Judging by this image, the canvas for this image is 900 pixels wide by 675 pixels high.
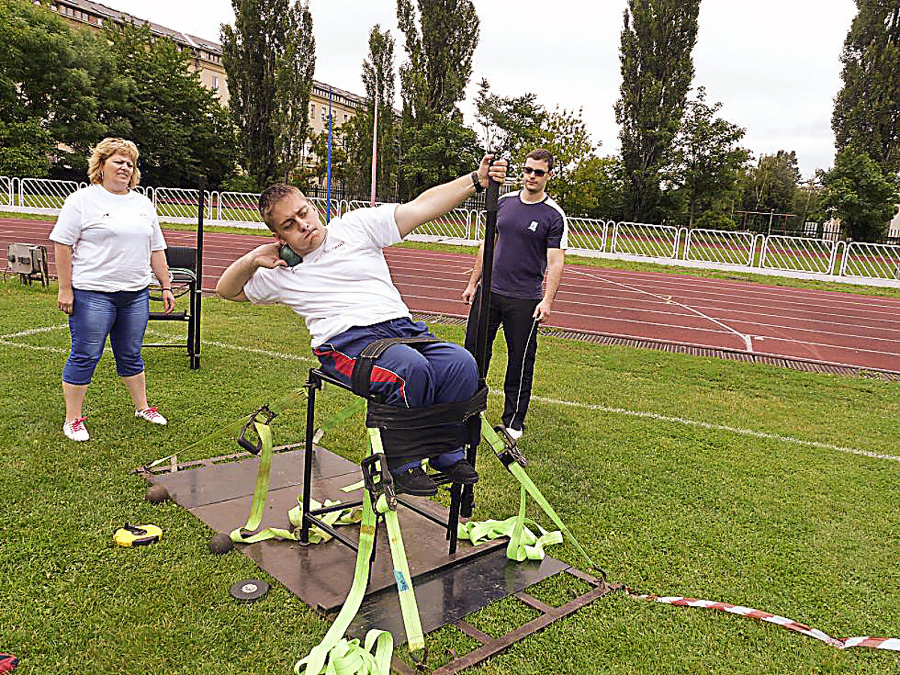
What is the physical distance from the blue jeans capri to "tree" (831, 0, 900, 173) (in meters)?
32.0

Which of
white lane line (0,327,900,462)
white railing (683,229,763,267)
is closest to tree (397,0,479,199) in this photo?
white railing (683,229,763,267)

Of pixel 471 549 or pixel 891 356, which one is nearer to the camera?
pixel 471 549

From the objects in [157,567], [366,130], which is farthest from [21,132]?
[157,567]

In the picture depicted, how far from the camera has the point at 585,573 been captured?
3.34 m

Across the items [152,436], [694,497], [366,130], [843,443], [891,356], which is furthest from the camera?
[366,130]

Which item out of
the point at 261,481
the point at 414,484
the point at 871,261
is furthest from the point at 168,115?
the point at 414,484

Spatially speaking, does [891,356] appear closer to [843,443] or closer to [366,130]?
[843,443]

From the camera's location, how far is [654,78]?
96.7 ft

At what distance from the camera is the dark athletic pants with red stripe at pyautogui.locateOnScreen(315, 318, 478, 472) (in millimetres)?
2734

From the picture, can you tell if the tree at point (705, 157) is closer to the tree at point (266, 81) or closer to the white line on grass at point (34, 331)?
the tree at point (266, 81)

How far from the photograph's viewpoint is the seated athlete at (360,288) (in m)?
2.87

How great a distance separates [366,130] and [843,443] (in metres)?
33.4

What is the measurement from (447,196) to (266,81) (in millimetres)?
34249

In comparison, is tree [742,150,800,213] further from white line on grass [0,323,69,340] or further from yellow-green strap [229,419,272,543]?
yellow-green strap [229,419,272,543]
